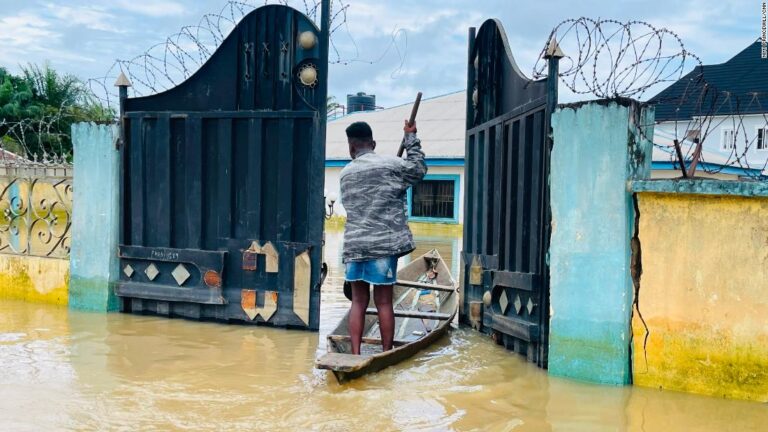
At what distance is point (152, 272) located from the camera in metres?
7.18

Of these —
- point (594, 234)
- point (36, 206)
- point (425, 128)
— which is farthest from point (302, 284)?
point (425, 128)

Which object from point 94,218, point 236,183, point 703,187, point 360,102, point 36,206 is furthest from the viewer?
point 360,102

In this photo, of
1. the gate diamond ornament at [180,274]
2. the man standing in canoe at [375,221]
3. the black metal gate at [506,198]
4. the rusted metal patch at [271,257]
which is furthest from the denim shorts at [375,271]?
the gate diamond ornament at [180,274]

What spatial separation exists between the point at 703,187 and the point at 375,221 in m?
2.25

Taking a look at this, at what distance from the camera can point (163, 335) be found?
251 inches

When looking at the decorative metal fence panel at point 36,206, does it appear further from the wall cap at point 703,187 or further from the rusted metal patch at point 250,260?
the wall cap at point 703,187

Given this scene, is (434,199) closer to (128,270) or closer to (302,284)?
(128,270)

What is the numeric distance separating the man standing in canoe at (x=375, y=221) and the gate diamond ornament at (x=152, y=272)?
2669 mm

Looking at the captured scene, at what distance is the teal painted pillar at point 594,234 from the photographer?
485cm

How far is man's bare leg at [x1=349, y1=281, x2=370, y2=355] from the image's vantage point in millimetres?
5293

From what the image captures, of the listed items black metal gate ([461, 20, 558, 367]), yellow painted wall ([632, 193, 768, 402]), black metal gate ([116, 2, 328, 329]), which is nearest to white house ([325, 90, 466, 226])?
black metal gate ([461, 20, 558, 367])

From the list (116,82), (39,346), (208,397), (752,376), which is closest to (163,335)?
(39,346)

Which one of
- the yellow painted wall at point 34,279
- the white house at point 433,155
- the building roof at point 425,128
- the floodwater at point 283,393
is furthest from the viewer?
the building roof at point 425,128

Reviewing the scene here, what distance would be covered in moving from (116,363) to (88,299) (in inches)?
89.9
